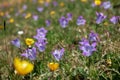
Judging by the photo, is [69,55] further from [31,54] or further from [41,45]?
[31,54]

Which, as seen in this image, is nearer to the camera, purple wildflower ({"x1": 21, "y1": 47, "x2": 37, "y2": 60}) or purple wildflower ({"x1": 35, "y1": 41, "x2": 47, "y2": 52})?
purple wildflower ({"x1": 21, "y1": 47, "x2": 37, "y2": 60})

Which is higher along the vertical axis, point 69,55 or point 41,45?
point 41,45

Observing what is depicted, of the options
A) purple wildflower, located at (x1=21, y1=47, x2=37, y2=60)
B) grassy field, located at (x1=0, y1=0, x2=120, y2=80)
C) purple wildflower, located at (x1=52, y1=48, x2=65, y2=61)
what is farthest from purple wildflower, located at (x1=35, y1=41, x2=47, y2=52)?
purple wildflower, located at (x1=52, y1=48, x2=65, y2=61)

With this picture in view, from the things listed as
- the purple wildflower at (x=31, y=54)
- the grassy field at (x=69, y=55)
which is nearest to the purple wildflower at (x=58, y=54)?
the grassy field at (x=69, y=55)

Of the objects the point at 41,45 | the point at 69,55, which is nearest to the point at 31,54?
the point at 41,45

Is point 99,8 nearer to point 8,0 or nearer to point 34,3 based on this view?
point 34,3

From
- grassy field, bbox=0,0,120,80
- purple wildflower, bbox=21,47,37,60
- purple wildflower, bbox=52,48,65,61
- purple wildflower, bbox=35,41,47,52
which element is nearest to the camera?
grassy field, bbox=0,0,120,80

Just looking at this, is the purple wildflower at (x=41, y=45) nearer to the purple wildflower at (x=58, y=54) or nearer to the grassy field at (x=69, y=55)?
the grassy field at (x=69, y=55)

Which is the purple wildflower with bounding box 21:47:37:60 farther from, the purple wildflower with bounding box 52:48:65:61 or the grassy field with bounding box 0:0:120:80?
the purple wildflower with bounding box 52:48:65:61

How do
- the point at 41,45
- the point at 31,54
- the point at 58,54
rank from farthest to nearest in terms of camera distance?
the point at 41,45 → the point at 31,54 → the point at 58,54

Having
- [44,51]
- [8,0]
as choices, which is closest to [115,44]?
[44,51]

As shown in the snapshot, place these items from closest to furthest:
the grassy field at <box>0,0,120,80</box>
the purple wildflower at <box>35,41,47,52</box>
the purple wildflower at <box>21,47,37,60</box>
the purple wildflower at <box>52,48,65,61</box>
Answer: the grassy field at <box>0,0,120,80</box> → the purple wildflower at <box>52,48,65,61</box> → the purple wildflower at <box>21,47,37,60</box> → the purple wildflower at <box>35,41,47,52</box>
